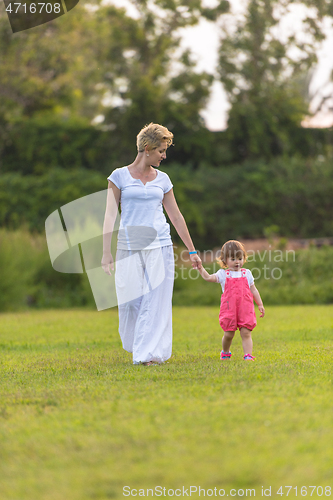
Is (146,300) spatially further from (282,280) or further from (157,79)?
(157,79)

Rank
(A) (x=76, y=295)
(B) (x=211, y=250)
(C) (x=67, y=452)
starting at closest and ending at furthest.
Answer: (C) (x=67, y=452)
(A) (x=76, y=295)
(B) (x=211, y=250)

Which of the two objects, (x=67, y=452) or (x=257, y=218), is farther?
(x=257, y=218)

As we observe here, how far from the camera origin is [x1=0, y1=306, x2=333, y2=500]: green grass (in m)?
2.71

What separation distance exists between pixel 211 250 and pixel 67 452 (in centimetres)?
2024

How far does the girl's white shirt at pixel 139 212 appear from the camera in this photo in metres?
5.88

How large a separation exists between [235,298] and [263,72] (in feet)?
70.5

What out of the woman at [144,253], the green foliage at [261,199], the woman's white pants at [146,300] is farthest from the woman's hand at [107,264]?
the green foliage at [261,199]

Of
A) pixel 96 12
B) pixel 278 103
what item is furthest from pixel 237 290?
pixel 96 12

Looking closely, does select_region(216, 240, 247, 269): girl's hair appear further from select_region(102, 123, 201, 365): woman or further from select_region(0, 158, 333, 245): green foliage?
select_region(0, 158, 333, 245): green foliage

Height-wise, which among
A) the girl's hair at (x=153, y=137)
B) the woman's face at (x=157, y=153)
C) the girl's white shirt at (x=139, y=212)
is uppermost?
the girl's hair at (x=153, y=137)

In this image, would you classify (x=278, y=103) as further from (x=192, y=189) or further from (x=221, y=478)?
(x=221, y=478)

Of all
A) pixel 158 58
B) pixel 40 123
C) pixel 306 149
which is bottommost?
pixel 306 149

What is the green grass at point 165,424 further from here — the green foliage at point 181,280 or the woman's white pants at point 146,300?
the green foliage at point 181,280

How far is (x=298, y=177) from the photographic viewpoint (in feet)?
77.7
